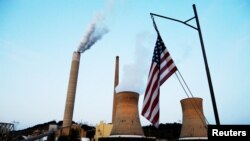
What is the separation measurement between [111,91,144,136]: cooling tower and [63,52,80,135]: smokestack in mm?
10647

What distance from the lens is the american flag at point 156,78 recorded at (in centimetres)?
625

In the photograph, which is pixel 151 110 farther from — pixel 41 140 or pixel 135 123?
pixel 41 140

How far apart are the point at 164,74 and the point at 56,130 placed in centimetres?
3780

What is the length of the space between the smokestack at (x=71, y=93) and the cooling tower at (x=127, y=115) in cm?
1065

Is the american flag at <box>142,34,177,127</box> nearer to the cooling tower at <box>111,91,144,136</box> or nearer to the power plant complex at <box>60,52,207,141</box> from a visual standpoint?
the power plant complex at <box>60,52,207,141</box>

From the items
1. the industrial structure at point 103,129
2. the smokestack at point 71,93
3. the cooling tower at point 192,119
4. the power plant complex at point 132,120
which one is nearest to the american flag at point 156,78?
the power plant complex at point 132,120

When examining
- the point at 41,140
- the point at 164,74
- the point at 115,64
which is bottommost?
the point at 41,140

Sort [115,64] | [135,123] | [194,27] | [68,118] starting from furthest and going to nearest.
A: [115,64] → [68,118] → [135,123] → [194,27]

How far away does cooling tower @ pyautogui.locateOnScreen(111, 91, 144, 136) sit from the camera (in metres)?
29.1

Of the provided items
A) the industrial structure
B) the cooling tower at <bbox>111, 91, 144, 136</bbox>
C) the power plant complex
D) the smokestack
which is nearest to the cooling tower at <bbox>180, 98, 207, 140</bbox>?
the power plant complex

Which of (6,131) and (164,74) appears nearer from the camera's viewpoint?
(164,74)

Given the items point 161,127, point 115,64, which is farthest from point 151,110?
point 161,127

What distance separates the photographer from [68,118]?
123ft

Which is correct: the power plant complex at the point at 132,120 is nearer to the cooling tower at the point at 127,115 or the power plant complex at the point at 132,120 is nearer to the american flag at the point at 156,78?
the cooling tower at the point at 127,115
